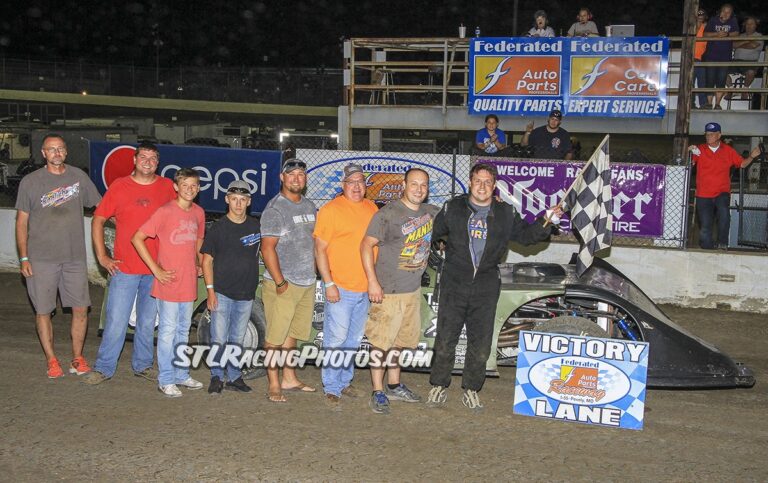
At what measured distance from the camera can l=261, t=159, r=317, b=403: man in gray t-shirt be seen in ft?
20.6

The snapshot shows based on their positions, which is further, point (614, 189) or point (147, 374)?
point (614, 189)

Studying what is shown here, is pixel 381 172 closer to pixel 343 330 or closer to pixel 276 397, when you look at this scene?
pixel 343 330

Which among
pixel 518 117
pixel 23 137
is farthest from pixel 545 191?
pixel 23 137

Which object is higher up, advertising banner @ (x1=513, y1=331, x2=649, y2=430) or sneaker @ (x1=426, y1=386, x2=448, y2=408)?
advertising banner @ (x1=513, y1=331, x2=649, y2=430)

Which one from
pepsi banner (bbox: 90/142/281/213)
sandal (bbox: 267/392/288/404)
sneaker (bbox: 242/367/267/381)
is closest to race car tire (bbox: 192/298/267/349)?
sneaker (bbox: 242/367/267/381)

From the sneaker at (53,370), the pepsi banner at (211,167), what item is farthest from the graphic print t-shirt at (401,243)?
the pepsi banner at (211,167)

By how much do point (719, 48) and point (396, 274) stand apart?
9633 millimetres

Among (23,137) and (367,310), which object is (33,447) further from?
(23,137)

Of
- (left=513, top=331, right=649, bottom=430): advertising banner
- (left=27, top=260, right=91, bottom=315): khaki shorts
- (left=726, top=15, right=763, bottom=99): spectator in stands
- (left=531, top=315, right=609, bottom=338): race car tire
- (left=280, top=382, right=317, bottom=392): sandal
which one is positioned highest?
(left=726, top=15, right=763, bottom=99): spectator in stands

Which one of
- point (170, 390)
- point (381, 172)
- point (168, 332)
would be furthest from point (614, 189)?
point (170, 390)

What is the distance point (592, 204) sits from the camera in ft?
22.1

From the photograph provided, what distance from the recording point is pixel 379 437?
5.73 meters

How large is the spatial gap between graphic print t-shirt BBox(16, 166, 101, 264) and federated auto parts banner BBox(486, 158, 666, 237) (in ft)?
18.8

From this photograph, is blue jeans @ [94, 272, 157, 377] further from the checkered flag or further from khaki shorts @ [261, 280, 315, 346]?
the checkered flag
